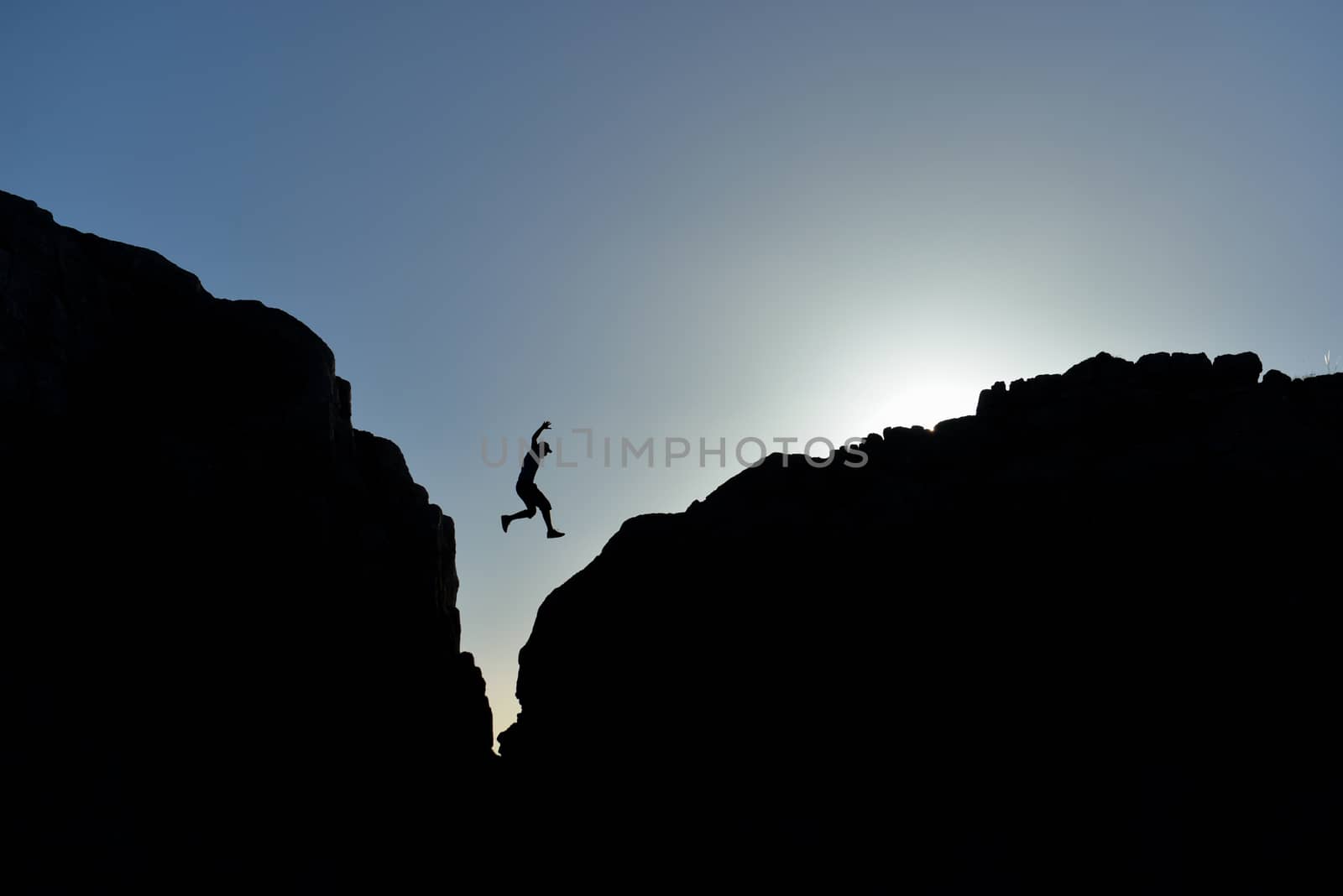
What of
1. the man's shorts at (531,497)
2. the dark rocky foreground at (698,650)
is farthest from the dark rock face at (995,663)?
the man's shorts at (531,497)

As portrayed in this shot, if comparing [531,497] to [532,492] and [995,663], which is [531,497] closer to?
[532,492]

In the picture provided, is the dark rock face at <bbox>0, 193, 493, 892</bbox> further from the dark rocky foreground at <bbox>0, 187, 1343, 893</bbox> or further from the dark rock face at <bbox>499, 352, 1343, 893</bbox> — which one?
the dark rock face at <bbox>499, 352, 1343, 893</bbox>

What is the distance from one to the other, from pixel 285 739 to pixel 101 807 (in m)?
4.44

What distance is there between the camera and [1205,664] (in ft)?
58.9

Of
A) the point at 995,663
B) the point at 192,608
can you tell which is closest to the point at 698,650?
the point at 995,663

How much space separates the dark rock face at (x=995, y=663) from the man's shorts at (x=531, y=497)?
4.15 metres

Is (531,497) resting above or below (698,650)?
above

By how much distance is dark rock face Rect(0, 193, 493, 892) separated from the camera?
18.7 meters

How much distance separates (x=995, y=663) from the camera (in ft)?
65.4

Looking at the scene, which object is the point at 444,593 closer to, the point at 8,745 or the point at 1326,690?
the point at 8,745

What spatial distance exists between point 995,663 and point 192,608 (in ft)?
63.2

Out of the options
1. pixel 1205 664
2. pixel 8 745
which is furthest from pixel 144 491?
pixel 1205 664

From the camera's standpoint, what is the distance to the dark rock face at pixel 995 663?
1705 centimetres

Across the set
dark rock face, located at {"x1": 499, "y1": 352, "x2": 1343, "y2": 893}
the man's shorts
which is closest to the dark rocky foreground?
dark rock face, located at {"x1": 499, "y1": 352, "x2": 1343, "y2": 893}
